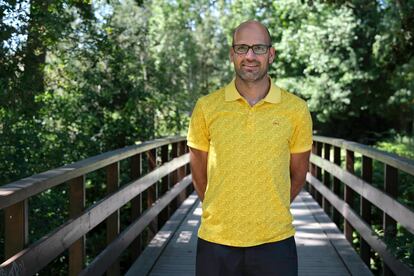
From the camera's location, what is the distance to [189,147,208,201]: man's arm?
10.9ft

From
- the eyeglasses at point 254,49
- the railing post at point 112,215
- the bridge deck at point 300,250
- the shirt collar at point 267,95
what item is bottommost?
the bridge deck at point 300,250

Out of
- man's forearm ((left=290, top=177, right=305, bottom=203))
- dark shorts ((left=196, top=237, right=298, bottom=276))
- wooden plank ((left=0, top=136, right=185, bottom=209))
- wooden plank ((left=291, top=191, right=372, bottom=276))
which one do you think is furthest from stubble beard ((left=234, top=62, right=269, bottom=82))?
wooden plank ((left=291, top=191, right=372, bottom=276))

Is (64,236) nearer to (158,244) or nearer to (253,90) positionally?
(253,90)

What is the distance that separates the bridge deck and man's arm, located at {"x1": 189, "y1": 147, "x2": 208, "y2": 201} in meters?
2.50

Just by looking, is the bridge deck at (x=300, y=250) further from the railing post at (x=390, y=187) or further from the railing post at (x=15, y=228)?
the railing post at (x=15, y=228)

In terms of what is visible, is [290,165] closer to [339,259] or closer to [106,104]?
[339,259]

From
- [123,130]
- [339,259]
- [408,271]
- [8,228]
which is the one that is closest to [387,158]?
[408,271]

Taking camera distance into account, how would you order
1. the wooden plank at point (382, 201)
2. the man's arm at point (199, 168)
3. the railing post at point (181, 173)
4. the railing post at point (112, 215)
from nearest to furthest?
the man's arm at point (199, 168)
the wooden plank at point (382, 201)
the railing post at point (112, 215)
the railing post at point (181, 173)

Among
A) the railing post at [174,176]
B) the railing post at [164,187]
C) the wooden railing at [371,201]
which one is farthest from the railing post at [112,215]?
the railing post at [174,176]

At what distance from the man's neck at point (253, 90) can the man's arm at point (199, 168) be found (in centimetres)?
36

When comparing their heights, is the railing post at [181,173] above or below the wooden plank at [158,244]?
above

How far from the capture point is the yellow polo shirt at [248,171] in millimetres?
3033

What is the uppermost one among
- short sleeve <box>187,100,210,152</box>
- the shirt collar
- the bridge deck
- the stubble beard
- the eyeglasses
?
the eyeglasses

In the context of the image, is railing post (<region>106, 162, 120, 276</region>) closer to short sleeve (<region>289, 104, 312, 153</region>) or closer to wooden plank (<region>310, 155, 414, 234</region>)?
wooden plank (<region>310, 155, 414, 234</region>)
